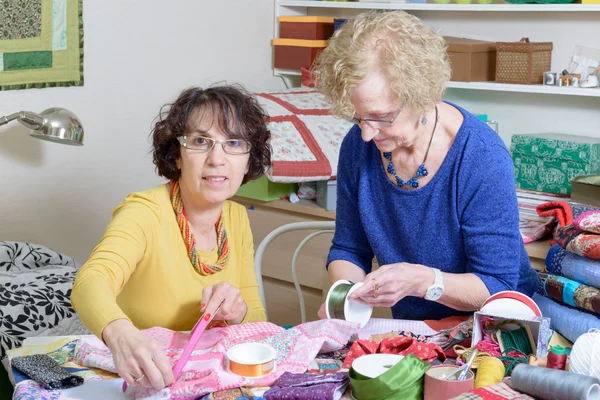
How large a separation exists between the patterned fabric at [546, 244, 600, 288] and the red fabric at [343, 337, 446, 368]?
0.50 m

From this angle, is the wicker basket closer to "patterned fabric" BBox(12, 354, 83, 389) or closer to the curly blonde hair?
the curly blonde hair

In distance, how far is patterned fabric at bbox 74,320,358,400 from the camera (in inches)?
48.1

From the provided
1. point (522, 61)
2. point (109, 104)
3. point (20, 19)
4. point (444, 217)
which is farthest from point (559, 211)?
point (20, 19)

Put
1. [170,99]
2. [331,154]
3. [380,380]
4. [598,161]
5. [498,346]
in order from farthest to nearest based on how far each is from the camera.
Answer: [170,99]
[331,154]
[598,161]
[498,346]
[380,380]

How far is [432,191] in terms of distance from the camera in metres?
1.68

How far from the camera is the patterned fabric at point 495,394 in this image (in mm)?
1069

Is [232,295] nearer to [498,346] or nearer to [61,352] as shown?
[61,352]

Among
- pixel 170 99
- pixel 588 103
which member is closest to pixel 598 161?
pixel 588 103

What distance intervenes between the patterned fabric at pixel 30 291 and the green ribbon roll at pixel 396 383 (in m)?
1.34

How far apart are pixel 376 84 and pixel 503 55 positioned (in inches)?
57.7

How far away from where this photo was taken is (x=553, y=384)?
108 cm

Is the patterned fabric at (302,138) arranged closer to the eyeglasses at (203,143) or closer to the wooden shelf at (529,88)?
the wooden shelf at (529,88)

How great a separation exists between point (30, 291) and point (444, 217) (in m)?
1.32

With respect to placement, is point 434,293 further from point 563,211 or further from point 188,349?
point 563,211
